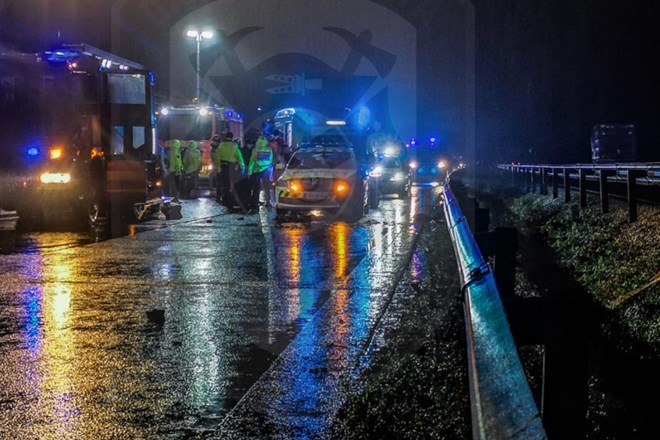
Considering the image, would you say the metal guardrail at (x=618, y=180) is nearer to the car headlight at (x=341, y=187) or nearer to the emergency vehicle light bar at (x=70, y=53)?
the car headlight at (x=341, y=187)

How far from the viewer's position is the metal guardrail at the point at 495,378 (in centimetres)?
252

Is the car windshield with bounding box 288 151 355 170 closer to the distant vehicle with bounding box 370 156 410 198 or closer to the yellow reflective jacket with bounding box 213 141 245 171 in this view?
the yellow reflective jacket with bounding box 213 141 245 171

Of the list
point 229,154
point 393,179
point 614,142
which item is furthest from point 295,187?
point 614,142

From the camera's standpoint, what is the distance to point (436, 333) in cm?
750

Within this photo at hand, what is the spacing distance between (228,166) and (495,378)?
2185 centimetres

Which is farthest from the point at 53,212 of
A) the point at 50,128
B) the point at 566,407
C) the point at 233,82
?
the point at 233,82

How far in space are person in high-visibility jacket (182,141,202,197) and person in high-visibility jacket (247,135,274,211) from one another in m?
6.95

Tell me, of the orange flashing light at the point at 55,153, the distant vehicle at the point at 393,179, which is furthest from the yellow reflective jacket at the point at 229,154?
the distant vehicle at the point at 393,179

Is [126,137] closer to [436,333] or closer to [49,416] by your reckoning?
[436,333]

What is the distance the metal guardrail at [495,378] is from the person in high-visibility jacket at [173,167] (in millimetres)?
26822

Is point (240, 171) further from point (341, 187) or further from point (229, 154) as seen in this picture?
point (341, 187)

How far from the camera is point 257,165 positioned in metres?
25.0

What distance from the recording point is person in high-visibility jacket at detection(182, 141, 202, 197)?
1257 inches

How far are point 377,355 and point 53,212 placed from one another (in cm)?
1335
